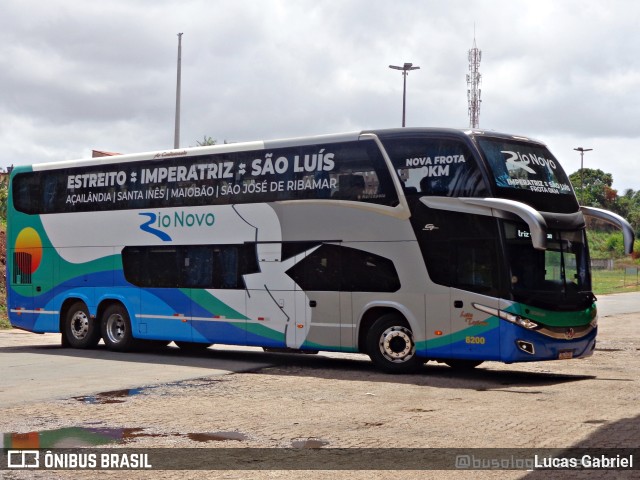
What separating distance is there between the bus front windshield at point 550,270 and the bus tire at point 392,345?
2091 mm

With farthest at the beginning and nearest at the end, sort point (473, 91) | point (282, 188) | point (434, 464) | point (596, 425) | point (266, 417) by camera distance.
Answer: point (473, 91) → point (282, 188) → point (266, 417) → point (596, 425) → point (434, 464)

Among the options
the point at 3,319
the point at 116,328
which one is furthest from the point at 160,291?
the point at 3,319

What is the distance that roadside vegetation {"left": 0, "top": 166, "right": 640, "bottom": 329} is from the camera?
161 feet

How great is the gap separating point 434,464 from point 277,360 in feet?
36.6

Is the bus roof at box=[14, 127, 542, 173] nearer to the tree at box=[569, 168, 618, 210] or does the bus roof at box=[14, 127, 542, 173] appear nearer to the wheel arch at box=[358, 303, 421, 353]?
the wheel arch at box=[358, 303, 421, 353]

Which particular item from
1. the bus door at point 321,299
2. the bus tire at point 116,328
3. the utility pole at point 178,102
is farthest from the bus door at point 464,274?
the utility pole at point 178,102

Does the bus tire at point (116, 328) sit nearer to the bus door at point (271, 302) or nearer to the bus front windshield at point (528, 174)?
the bus door at point (271, 302)

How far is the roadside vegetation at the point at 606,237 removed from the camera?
48.9m

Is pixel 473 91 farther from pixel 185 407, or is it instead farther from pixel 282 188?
pixel 185 407

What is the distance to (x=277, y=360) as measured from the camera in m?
19.8

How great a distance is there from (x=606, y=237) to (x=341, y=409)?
106 metres

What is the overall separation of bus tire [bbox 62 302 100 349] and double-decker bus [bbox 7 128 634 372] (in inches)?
1.2

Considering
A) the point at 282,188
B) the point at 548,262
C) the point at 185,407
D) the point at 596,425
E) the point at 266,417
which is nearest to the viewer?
the point at 596,425

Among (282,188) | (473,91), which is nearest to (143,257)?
(282,188)
